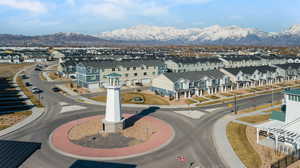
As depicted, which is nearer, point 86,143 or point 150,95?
point 86,143

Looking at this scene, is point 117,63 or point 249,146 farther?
point 117,63

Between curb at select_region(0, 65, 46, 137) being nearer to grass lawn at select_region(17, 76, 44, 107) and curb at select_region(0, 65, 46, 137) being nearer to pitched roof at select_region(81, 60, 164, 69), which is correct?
grass lawn at select_region(17, 76, 44, 107)

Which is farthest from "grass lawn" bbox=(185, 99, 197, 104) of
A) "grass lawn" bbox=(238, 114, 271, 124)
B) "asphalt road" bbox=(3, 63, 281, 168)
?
"grass lawn" bbox=(238, 114, 271, 124)

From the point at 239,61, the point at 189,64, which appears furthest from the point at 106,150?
the point at 239,61

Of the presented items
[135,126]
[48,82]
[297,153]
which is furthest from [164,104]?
[48,82]

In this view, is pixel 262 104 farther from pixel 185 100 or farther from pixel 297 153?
pixel 297 153

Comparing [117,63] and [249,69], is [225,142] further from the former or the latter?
[117,63]

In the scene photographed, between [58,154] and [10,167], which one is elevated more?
[10,167]
